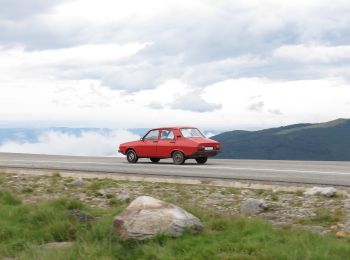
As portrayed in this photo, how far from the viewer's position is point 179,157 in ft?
71.7

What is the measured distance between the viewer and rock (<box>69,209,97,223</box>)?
33.9ft

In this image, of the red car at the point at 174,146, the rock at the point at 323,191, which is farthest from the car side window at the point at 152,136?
the rock at the point at 323,191

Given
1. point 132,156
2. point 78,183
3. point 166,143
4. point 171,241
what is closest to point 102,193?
point 78,183

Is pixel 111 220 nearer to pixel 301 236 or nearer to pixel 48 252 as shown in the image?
pixel 48 252

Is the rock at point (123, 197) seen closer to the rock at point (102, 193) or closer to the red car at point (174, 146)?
the rock at point (102, 193)

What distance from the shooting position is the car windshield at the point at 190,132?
22.3 metres

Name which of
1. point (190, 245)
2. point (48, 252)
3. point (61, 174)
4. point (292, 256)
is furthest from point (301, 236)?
point (61, 174)

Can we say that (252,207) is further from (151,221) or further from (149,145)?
(149,145)

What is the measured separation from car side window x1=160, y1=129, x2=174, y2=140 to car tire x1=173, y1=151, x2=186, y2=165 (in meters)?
0.72

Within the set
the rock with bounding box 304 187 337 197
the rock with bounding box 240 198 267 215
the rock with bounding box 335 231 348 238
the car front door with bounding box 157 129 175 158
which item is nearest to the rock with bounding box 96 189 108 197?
the rock with bounding box 240 198 267 215

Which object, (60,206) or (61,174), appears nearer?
(60,206)

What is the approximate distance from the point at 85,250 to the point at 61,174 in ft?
32.7

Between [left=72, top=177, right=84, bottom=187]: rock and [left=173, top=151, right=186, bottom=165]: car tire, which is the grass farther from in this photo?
[left=173, top=151, right=186, bottom=165]: car tire

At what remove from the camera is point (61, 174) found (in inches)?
706
